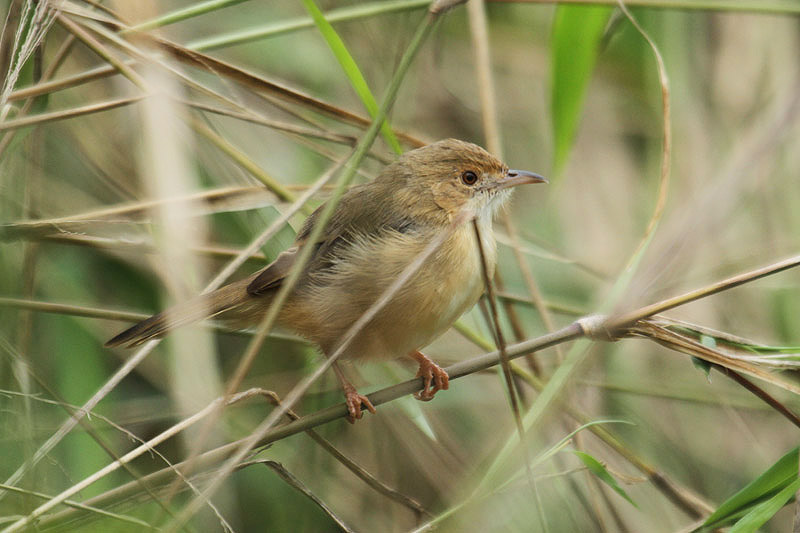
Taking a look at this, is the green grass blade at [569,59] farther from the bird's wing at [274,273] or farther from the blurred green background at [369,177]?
the bird's wing at [274,273]

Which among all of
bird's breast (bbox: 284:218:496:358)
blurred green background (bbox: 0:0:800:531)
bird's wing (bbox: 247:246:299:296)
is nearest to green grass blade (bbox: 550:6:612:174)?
blurred green background (bbox: 0:0:800:531)

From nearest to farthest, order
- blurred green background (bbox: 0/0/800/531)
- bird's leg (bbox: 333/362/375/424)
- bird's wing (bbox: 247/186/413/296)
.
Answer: blurred green background (bbox: 0/0/800/531) → bird's leg (bbox: 333/362/375/424) → bird's wing (bbox: 247/186/413/296)

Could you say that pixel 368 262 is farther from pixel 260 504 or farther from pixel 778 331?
pixel 778 331

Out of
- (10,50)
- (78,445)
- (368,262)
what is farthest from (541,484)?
(10,50)

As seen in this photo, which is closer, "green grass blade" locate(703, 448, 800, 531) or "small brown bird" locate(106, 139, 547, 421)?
"green grass blade" locate(703, 448, 800, 531)

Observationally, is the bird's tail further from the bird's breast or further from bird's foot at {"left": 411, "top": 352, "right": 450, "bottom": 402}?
bird's foot at {"left": 411, "top": 352, "right": 450, "bottom": 402}

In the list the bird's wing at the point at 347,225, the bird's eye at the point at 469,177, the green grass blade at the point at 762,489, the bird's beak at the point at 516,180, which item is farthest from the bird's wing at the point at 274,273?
the green grass blade at the point at 762,489

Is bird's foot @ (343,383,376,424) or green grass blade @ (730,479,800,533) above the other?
green grass blade @ (730,479,800,533)
